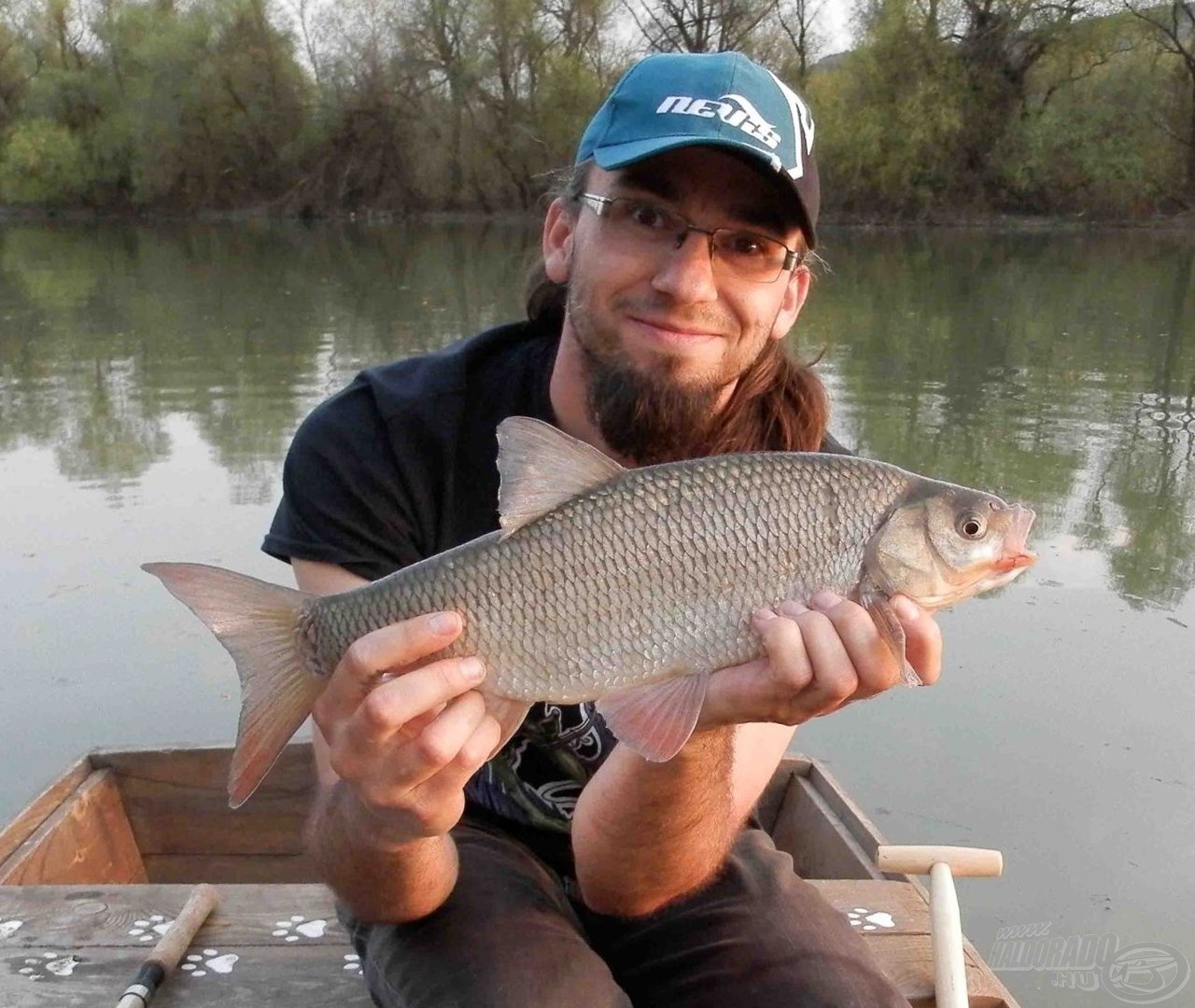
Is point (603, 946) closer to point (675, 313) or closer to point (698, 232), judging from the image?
point (675, 313)

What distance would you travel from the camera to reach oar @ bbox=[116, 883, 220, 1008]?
2.05 meters

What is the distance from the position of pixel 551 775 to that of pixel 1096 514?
4.97 m

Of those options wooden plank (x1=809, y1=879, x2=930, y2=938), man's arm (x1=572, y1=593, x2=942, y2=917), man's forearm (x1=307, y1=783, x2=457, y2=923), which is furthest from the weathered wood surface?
wooden plank (x1=809, y1=879, x2=930, y2=938)

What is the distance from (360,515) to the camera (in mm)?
2070

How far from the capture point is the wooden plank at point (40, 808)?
2.57m

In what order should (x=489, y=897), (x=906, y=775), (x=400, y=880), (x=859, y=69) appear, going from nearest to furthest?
(x=400, y=880), (x=489, y=897), (x=906, y=775), (x=859, y=69)

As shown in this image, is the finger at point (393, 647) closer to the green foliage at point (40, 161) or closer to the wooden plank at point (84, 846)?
the wooden plank at point (84, 846)

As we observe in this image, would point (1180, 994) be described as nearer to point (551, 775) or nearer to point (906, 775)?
Result: point (906, 775)

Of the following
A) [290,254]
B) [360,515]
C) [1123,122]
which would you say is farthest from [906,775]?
[1123,122]

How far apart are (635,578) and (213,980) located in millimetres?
1253

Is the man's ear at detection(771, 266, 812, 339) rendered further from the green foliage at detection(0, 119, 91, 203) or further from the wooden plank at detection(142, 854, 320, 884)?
the green foliage at detection(0, 119, 91, 203)

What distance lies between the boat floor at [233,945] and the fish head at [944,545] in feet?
3.13

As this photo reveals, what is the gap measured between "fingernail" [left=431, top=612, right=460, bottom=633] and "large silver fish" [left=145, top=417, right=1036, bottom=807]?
0.09 feet

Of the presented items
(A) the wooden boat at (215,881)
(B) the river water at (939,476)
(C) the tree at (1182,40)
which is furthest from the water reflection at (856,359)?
(C) the tree at (1182,40)
